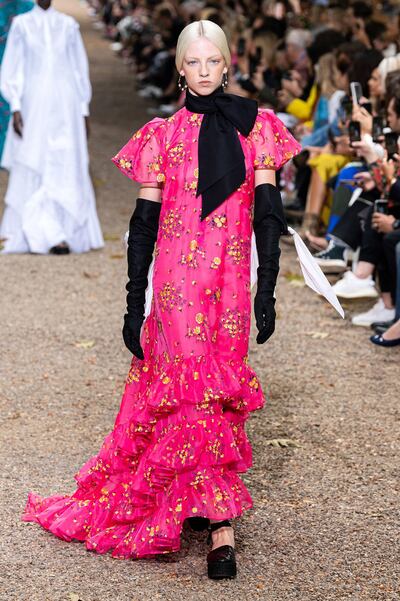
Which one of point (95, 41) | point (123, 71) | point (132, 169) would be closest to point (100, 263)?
point (132, 169)

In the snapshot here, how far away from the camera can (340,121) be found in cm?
849

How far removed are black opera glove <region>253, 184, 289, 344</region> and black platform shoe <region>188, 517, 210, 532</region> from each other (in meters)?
0.69

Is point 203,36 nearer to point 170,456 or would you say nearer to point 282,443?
point 170,456

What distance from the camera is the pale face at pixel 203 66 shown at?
4020 millimetres

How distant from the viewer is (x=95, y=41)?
90.9 feet

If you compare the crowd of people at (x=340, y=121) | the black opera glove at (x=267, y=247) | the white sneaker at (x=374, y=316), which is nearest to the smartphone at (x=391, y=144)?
the crowd of people at (x=340, y=121)

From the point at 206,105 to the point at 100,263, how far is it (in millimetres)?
4684

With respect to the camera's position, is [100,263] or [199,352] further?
[100,263]

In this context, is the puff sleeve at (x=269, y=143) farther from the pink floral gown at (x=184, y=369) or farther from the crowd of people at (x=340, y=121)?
the crowd of people at (x=340, y=121)

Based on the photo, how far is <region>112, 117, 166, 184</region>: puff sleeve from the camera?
4129 millimetres

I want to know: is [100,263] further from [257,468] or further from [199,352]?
[199,352]

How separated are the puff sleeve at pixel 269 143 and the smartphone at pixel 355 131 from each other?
317 centimetres

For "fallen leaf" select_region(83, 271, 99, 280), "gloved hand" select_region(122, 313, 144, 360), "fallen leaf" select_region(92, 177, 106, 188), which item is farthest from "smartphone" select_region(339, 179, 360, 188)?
"fallen leaf" select_region(92, 177, 106, 188)

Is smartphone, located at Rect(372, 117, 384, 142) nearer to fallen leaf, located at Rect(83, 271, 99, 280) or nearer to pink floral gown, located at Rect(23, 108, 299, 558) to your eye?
fallen leaf, located at Rect(83, 271, 99, 280)
